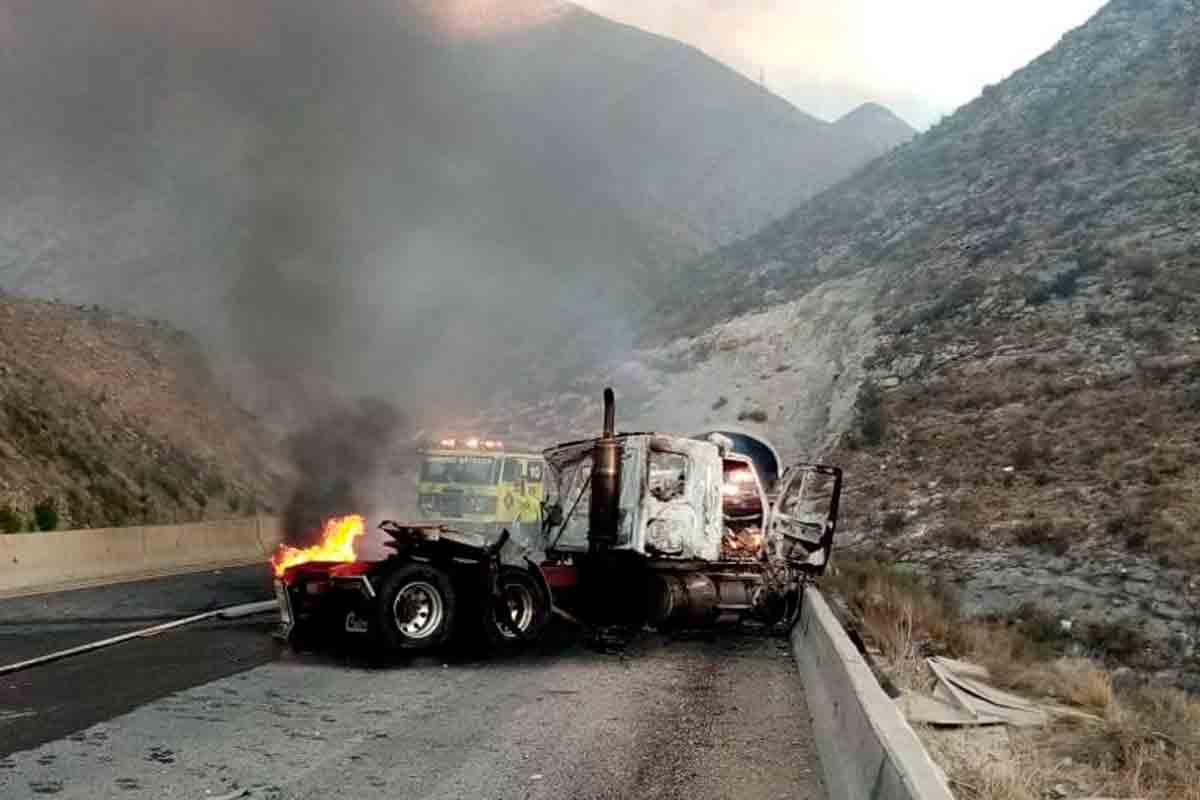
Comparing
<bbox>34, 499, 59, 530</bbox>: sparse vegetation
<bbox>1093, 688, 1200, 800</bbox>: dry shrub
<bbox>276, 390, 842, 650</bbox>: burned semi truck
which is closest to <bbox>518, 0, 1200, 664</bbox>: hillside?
<bbox>276, 390, 842, 650</bbox>: burned semi truck

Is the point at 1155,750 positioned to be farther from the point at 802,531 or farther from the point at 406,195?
the point at 406,195

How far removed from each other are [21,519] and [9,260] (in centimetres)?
4950

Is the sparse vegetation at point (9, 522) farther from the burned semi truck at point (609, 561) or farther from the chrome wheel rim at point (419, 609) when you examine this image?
the chrome wheel rim at point (419, 609)

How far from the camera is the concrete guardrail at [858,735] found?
14.3 ft

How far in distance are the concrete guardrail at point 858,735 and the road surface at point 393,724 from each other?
9.6 inches

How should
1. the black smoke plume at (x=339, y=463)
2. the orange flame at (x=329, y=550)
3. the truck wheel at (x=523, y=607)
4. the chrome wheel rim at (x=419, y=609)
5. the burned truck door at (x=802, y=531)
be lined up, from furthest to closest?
the black smoke plume at (x=339, y=463), the orange flame at (x=329, y=550), the burned truck door at (x=802, y=531), the truck wheel at (x=523, y=607), the chrome wheel rim at (x=419, y=609)

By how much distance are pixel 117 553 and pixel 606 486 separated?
36.7 ft

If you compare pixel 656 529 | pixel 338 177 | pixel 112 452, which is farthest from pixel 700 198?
pixel 656 529

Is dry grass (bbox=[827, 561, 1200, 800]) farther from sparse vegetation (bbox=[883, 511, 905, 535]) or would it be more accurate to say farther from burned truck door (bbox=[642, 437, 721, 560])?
sparse vegetation (bbox=[883, 511, 905, 535])

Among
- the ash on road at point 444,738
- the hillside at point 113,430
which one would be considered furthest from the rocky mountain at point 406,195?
Answer: the ash on road at point 444,738

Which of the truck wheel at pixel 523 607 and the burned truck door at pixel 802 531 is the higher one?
the burned truck door at pixel 802 531

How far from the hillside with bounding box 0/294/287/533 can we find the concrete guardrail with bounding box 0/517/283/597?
1.89 m

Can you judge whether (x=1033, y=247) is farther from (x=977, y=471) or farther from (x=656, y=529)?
(x=656, y=529)

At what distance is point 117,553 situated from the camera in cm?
1889
